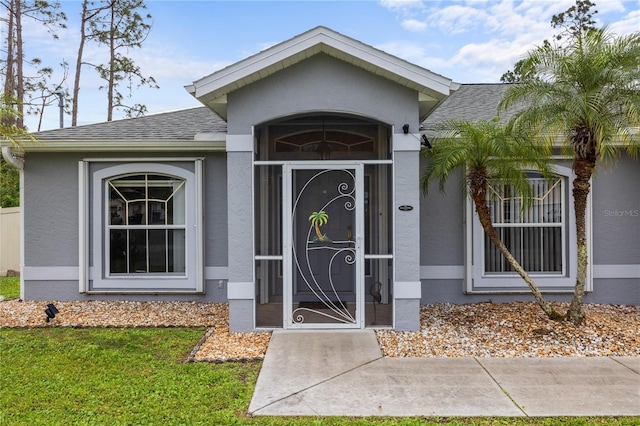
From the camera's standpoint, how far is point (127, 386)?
4383 millimetres

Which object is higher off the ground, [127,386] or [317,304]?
[317,304]

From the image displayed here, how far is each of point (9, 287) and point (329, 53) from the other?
→ 9.60 meters

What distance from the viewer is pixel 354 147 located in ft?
25.3

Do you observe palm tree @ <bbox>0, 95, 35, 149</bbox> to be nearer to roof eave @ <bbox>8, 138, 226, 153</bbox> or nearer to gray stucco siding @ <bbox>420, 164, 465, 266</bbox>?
roof eave @ <bbox>8, 138, 226, 153</bbox>

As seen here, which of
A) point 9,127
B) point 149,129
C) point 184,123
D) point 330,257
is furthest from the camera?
point 184,123

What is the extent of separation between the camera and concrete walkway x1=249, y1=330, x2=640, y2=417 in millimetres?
3920

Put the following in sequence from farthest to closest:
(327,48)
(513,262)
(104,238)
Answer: (104,238)
(513,262)
(327,48)

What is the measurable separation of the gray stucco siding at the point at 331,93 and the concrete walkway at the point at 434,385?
3.23 meters

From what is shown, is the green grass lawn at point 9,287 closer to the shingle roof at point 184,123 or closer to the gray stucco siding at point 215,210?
the shingle roof at point 184,123

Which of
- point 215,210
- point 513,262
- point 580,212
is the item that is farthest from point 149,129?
point 580,212

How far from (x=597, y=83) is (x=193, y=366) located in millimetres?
6199

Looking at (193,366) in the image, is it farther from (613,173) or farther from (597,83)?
(613,173)

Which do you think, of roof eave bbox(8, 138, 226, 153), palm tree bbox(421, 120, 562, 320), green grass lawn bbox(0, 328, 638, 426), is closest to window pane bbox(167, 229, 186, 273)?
roof eave bbox(8, 138, 226, 153)

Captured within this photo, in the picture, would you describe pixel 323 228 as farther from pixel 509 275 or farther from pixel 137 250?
pixel 137 250
